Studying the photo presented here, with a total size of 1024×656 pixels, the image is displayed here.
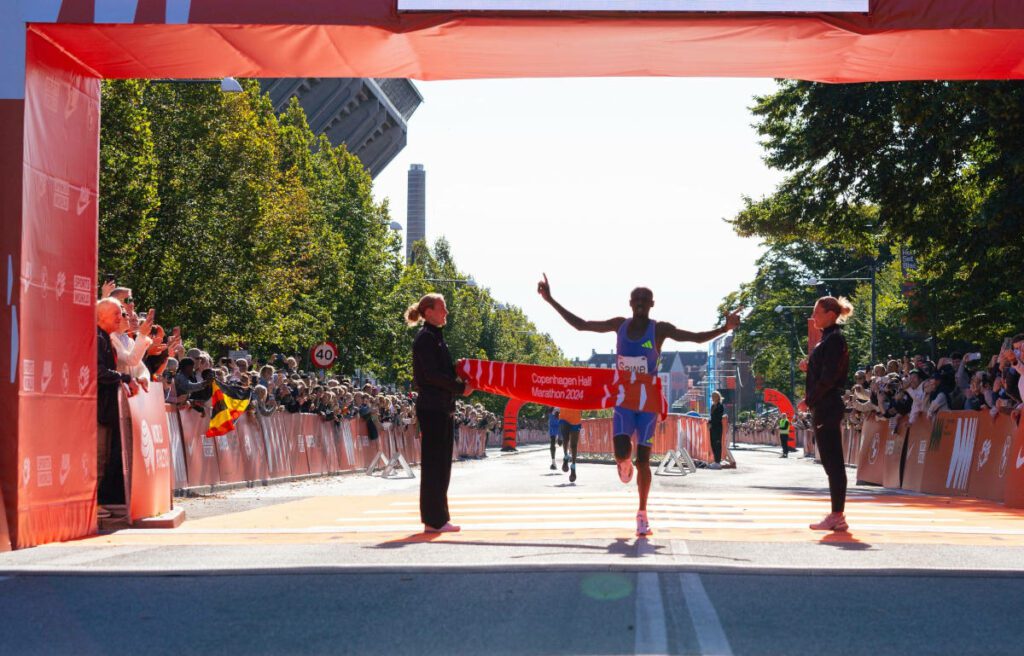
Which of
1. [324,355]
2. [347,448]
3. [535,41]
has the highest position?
[535,41]

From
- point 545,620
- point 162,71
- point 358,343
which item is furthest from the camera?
point 358,343

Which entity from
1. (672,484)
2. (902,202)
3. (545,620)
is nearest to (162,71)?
(545,620)

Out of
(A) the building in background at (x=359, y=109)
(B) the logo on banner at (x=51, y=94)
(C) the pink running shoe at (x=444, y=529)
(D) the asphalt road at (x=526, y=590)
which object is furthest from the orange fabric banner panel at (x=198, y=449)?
(A) the building in background at (x=359, y=109)

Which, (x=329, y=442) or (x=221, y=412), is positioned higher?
(x=221, y=412)

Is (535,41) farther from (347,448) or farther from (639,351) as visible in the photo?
(347,448)

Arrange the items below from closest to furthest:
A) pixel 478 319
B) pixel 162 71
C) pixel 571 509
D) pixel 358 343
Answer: pixel 162 71 → pixel 571 509 → pixel 358 343 → pixel 478 319

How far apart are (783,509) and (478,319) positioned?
60.8 m

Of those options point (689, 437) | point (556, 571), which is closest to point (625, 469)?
point (556, 571)

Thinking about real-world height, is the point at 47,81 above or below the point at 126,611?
above

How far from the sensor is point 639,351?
11.1 m

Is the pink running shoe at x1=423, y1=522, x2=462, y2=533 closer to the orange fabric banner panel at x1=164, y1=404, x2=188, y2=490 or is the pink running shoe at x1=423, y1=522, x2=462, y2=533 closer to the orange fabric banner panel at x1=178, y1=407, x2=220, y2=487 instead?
the orange fabric banner panel at x1=164, y1=404, x2=188, y2=490

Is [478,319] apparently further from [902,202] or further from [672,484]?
[672,484]

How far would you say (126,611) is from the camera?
693 centimetres

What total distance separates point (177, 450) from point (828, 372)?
431 inches
